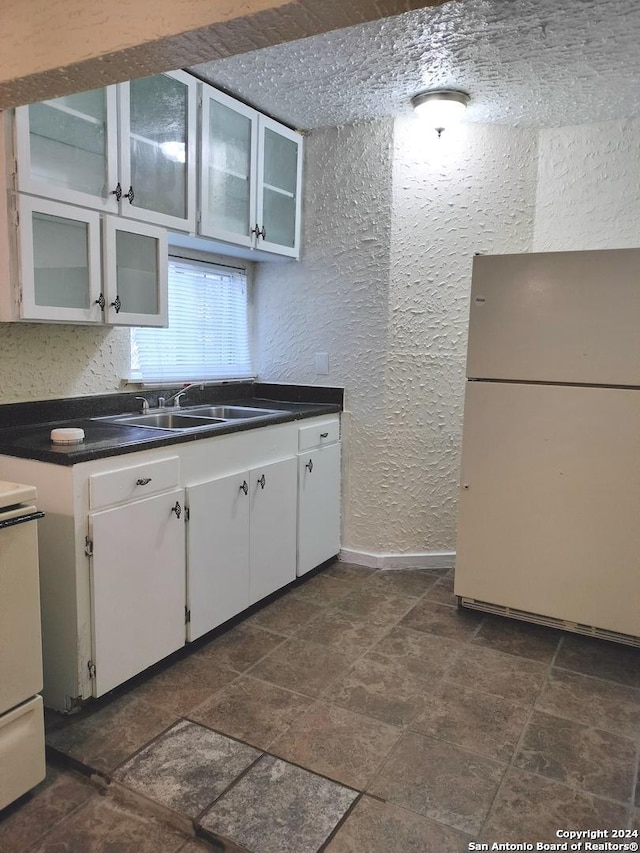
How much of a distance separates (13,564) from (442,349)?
2377 mm

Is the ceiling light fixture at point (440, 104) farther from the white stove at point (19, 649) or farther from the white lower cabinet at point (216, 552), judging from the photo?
the white stove at point (19, 649)

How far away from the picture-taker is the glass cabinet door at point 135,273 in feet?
7.58

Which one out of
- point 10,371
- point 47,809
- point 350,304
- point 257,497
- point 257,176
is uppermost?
point 257,176

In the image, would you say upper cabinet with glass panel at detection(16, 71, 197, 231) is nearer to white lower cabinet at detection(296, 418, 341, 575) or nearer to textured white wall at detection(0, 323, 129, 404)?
textured white wall at detection(0, 323, 129, 404)

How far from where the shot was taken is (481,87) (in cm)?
280

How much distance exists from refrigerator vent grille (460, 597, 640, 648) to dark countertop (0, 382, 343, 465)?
3.97 feet

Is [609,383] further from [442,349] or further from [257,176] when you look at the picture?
[257,176]

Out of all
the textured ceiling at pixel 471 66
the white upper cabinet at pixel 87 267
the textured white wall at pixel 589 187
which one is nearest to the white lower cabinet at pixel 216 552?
the white upper cabinet at pixel 87 267

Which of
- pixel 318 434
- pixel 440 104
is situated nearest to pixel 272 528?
pixel 318 434

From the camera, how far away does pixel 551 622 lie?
8.79 ft


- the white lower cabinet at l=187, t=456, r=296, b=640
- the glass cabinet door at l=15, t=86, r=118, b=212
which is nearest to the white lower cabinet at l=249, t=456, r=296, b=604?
the white lower cabinet at l=187, t=456, r=296, b=640

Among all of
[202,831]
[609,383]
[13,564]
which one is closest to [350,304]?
[609,383]

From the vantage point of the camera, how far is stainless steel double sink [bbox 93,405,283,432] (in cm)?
269

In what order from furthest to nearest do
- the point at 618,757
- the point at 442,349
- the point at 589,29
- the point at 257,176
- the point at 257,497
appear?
the point at 442,349 < the point at 257,176 < the point at 257,497 < the point at 589,29 < the point at 618,757
